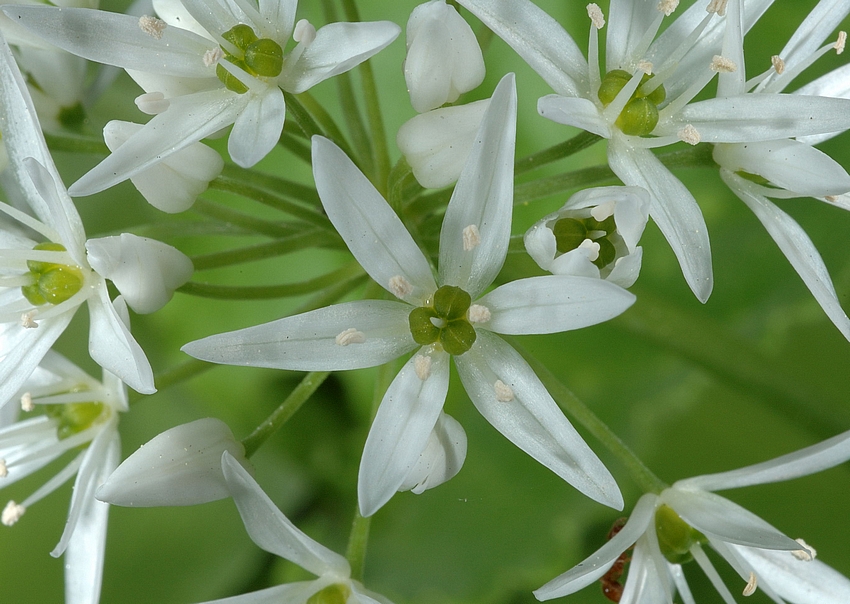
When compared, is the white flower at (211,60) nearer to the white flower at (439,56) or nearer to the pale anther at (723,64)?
the white flower at (439,56)

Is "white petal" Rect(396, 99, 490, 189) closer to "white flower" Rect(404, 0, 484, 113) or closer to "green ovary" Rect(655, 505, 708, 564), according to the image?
"white flower" Rect(404, 0, 484, 113)

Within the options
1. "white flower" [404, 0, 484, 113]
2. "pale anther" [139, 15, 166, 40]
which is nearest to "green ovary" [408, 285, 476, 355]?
"white flower" [404, 0, 484, 113]

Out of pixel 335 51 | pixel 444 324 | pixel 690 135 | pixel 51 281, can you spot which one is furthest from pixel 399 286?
pixel 51 281

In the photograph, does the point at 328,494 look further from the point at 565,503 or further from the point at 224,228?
the point at 224,228

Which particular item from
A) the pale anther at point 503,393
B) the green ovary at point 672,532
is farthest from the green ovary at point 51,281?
the green ovary at point 672,532

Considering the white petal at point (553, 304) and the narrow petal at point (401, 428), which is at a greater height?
the white petal at point (553, 304)

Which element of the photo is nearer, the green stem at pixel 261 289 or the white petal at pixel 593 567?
the white petal at pixel 593 567

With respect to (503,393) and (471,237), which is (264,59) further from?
(503,393)

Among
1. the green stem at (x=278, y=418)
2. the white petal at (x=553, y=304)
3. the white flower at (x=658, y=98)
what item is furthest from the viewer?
the green stem at (x=278, y=418)
